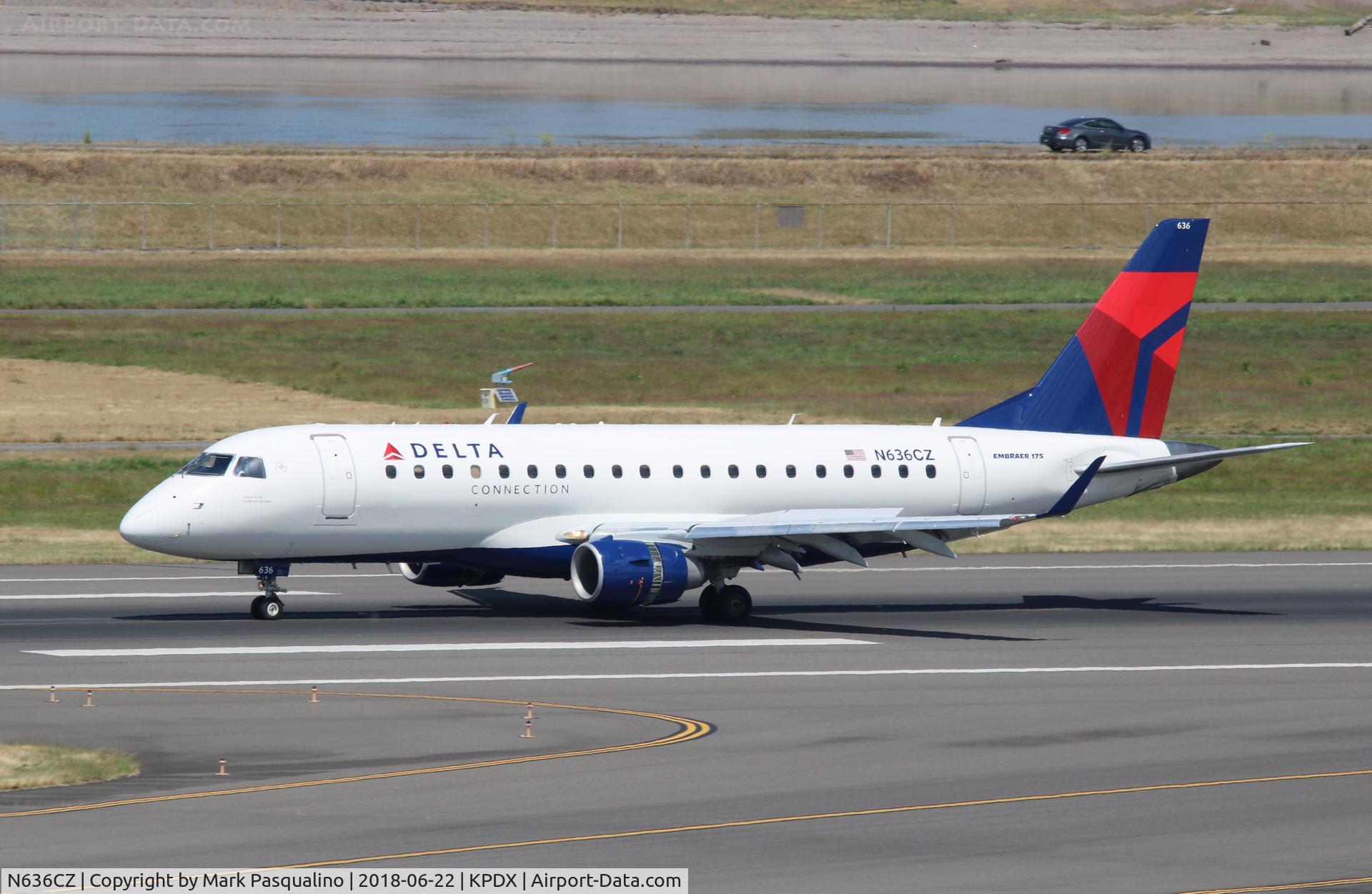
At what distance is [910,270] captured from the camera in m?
Answer: 105

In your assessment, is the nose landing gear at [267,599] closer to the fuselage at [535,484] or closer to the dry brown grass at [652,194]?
the fuselage at [535,484]

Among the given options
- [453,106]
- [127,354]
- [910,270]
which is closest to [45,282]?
[127,354]

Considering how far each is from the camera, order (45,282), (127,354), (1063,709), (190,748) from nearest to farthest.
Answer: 1. (190,748)
2. (1063,709)
3. (127,354)
4. (45,282)

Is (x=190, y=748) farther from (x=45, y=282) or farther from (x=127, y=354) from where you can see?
(x=45, y=282)

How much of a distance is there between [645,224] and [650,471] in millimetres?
78266

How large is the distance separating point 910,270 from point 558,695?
7708cm

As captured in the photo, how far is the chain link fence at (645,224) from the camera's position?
359 ft

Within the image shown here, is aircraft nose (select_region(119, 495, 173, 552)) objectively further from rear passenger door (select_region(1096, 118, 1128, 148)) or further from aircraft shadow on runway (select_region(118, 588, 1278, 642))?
rear passenger door (select_region(1096, 118, 1128, 148))

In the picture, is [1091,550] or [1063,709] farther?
[1091,550]

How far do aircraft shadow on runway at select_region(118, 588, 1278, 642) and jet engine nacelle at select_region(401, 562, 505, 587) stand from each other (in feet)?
2.16

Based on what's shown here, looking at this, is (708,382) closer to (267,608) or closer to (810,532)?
(810,532)

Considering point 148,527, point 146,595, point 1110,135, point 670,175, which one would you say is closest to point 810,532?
point 148,527

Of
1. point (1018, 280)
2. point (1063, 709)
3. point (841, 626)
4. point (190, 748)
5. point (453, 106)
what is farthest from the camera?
point (453, 106)

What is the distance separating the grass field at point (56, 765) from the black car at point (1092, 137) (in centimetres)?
11633
